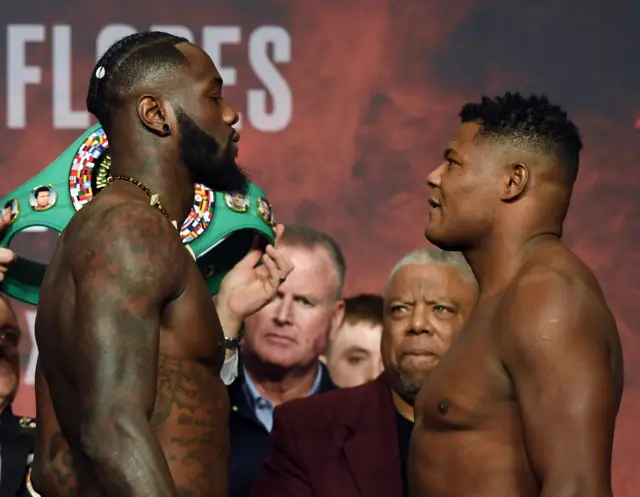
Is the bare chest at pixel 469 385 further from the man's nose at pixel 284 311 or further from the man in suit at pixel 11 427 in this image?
the man's nose at pixel 284 311

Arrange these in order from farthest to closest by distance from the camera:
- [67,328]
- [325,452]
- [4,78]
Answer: [4,78] → [325,452] → [67,328]

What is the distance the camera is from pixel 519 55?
16.7 ft

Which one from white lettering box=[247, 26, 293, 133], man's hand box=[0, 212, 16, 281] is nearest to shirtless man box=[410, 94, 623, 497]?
man's hand box=[0, 212, 16, 281]

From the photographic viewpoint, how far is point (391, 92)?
506 cm

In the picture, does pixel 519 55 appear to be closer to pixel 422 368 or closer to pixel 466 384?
pixel 422 368

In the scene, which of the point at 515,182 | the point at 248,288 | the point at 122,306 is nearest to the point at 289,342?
the point at 248,288

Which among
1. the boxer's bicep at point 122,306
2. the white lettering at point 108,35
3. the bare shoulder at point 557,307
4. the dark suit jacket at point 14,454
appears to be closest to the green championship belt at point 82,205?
the dark suit jacket at point 14,454

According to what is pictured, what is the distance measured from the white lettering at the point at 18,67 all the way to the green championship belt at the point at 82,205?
50.4 inches

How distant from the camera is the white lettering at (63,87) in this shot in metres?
4.96

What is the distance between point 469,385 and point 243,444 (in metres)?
1.38

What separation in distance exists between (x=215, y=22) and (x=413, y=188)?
83 cm

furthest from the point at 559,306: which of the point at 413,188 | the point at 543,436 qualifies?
the point at 413,188

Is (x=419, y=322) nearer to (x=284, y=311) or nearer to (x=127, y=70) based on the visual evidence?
(x=284, y=311)

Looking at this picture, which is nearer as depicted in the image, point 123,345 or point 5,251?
point 123,345
